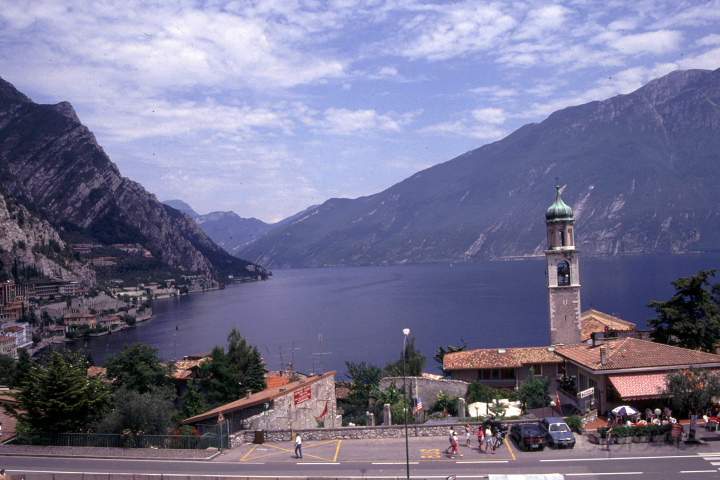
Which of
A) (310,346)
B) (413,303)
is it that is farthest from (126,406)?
(413,303)

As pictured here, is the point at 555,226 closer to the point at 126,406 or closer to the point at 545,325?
the point at 126,406

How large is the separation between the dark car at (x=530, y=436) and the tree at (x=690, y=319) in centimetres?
1970

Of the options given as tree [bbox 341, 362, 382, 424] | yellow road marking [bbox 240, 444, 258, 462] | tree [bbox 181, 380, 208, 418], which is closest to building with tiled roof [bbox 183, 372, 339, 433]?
yellow road marking [bbox 240, 444, 258, 462]

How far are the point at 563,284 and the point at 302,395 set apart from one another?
21351 mm

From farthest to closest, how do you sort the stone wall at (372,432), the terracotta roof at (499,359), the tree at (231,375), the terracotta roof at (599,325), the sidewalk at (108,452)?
1. the terracotta roof at (599,325)
2. the tree at (231,375)
3. the terracotta roof at (499,359)
4. the stone wall at (372,432)
5. the sidewalk at (108,452)

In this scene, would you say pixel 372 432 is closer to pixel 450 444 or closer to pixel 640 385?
pixel 450 444

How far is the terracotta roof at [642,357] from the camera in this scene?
3112 centimetres

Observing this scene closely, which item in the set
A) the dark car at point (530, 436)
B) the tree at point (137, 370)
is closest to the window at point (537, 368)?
the dark car at point (530, 436)

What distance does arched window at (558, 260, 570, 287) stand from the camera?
47781mm

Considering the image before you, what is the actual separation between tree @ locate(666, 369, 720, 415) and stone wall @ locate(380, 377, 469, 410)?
1605 centimetres

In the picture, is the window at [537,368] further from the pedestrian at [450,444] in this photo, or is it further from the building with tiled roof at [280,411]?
the pedestrian at [450,444]

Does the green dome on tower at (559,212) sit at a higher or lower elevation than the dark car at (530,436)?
higher

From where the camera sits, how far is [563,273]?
47.9 m

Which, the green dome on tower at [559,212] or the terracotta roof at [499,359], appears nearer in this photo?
the terracotta roof at [499,359]
